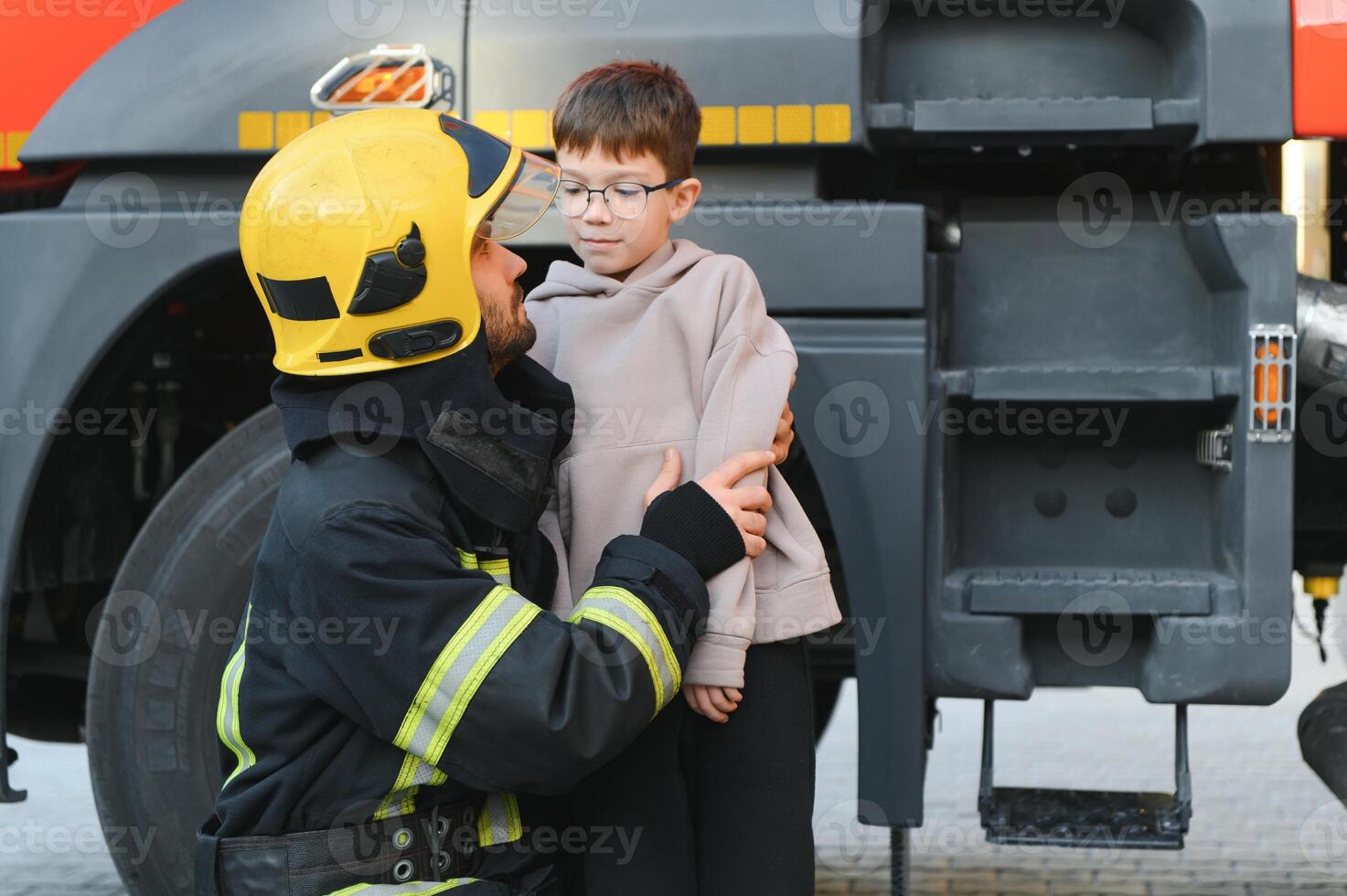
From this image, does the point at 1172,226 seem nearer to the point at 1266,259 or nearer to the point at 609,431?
the point at 1266,259

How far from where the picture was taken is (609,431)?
2.09 metres

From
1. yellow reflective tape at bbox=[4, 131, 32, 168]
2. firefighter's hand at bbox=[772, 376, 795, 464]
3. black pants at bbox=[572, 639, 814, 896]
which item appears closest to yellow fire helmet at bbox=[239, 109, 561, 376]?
firefighter's hand at bbox=[772, 376, 795, 464]

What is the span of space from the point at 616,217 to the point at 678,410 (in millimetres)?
282

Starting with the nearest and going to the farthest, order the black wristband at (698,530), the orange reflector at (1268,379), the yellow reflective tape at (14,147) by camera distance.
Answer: the black wristband at (698,530)
the orange reflector at (1268,379)
the yellow reflective tape at (14,147)

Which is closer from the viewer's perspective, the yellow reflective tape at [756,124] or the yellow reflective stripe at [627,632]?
the yellow reflective stripe at [627,632]

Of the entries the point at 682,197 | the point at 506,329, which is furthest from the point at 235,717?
the point at 682,197

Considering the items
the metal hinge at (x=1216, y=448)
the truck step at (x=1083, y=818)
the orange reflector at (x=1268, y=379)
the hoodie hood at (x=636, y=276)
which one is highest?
the hoodie hood at (x=636, y=276)

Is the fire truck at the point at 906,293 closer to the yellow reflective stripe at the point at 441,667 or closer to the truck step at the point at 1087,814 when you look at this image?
the truck step at the point at 1087,814

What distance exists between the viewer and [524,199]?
2021mm

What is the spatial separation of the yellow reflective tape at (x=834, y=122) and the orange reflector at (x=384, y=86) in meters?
0.66

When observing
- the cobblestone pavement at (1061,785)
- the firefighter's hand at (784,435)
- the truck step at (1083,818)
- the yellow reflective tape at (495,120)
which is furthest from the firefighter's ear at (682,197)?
the cobblestone pavement at (1061,785)

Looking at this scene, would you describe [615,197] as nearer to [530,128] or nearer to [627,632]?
[530,128]

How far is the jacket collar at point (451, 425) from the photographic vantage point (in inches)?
71.2

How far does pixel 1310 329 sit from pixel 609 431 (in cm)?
126
